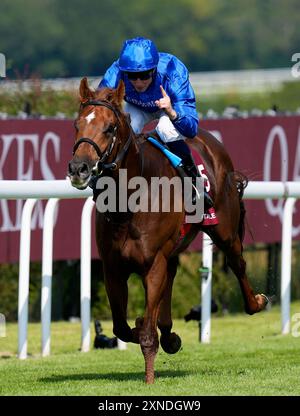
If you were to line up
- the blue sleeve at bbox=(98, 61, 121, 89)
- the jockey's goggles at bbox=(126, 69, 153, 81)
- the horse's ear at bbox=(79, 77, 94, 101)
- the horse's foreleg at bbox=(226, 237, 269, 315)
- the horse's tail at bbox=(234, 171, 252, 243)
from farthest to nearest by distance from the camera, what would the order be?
the horse's tail at bbox=(234, 171, 252, 243) → the horse's foreleg at bbox=(226, 237, 269, 315) → the blue sleeve at bbox=(98, 61, 121, 89) → the jockey's goggles at bbox=(126, 69, 153, 81) → the horse's ear at bbox=(79, 77, 94, 101)

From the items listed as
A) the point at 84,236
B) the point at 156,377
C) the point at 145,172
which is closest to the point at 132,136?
the point at 145,172

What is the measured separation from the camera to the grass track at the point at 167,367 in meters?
6.89

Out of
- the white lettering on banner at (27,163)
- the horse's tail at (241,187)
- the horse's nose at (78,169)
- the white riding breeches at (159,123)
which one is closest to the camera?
the horse's nose at (78,169)

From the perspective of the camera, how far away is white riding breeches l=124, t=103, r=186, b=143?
24.9ft

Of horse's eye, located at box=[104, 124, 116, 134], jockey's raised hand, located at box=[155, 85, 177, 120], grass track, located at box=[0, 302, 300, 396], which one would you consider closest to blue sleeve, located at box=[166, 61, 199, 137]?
jockey's raised hand, located at box=[155, 85, 177, 120]

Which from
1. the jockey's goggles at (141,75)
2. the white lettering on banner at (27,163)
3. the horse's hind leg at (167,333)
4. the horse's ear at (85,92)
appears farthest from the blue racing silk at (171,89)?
the white lettering on banner at (27,163)

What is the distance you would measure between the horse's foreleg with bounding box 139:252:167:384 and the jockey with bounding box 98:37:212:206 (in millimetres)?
758

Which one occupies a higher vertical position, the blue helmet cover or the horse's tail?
the blue helmet cover

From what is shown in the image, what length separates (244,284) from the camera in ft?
27.7

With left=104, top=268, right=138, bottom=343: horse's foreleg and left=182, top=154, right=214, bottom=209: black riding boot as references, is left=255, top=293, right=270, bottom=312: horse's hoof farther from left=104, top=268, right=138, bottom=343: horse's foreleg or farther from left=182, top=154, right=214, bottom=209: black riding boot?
left=104, top=268, right=138, bottom=343: horse's foreleg

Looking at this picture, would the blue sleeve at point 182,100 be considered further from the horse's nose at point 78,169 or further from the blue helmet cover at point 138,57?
the horse's nose at point 78,169

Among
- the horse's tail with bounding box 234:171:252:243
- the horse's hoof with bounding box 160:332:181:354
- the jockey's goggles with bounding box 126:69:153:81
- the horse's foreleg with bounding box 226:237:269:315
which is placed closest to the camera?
the jockey's goggles with bounding box 126:69:153:81

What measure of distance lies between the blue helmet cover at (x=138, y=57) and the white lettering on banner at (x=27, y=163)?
3.41 m

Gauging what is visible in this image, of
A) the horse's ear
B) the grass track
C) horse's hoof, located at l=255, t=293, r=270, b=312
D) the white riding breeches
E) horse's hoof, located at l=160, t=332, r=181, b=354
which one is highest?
the horse's ear
